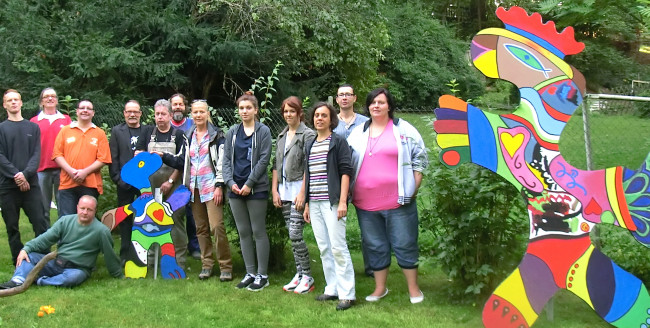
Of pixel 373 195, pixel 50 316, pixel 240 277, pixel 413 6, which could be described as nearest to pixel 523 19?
pixel 373 195

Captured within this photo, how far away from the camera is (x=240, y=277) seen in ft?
20.1

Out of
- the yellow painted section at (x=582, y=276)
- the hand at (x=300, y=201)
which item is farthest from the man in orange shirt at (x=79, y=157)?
the yellow painted section at (x=582, y=276)

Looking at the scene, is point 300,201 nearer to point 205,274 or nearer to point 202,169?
point 202,169

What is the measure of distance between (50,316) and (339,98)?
2915 mm

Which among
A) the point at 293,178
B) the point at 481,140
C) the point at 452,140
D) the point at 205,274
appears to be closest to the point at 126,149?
the point at 205,274

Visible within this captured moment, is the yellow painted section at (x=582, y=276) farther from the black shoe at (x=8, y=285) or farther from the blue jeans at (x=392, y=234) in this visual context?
the black shoe at (x=8, y=285)

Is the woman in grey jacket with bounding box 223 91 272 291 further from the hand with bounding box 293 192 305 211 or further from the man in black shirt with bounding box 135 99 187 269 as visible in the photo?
the man in black shirt with bounding box 135 99 187 269

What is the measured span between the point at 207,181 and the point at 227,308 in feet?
4.16

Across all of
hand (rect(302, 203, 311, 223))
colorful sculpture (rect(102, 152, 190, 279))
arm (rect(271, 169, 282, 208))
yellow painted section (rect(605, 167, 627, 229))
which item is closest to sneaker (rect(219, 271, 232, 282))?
colorful sculpture (rect(102, 152, 190, 279))

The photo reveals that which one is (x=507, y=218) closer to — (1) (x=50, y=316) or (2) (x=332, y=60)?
(1) (x=50, y=316)

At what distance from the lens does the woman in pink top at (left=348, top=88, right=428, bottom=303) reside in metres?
5.02

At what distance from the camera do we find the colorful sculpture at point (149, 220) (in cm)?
602

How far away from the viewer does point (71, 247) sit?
5.82 m

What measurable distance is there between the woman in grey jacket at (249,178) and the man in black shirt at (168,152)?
713mm
